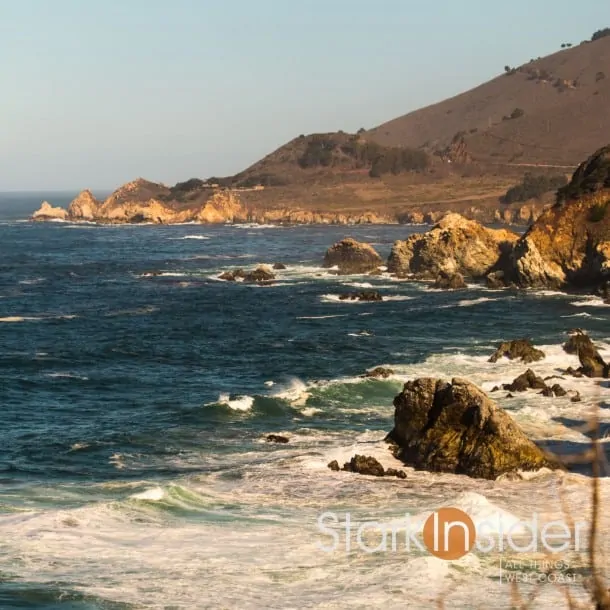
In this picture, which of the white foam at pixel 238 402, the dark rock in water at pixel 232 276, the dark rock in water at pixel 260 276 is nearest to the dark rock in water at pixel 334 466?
the white foam at pixel 238 402

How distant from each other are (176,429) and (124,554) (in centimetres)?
1643

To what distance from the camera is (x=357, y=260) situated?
11625 cm

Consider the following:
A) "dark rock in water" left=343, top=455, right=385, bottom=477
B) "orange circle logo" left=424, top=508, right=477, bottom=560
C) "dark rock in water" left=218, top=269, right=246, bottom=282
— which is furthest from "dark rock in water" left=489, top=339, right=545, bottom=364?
"dark rock in water" left=218, top=269, right=246, bottom=282

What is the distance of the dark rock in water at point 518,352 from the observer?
193 feet

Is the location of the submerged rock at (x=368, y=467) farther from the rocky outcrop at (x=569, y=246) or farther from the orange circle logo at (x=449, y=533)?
the rocky outcrop at (x=569, y=246)

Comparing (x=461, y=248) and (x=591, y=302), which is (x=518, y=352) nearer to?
(x=591, y=302)

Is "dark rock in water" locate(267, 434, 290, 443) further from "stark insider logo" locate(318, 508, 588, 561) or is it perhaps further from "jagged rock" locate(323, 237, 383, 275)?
"jagged rock" locate(323, 237, 383, 275)

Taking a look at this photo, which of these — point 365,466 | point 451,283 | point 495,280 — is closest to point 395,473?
point 365,466

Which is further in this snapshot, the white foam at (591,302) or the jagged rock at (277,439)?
the white foam at (591,302)

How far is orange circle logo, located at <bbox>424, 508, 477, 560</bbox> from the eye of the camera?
28750 mm

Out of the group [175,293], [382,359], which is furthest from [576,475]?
[175,293]

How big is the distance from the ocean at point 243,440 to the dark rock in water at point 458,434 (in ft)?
2.90

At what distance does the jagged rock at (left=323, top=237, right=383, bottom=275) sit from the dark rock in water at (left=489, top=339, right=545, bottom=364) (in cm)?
5513

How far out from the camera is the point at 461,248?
10231 centimetres
